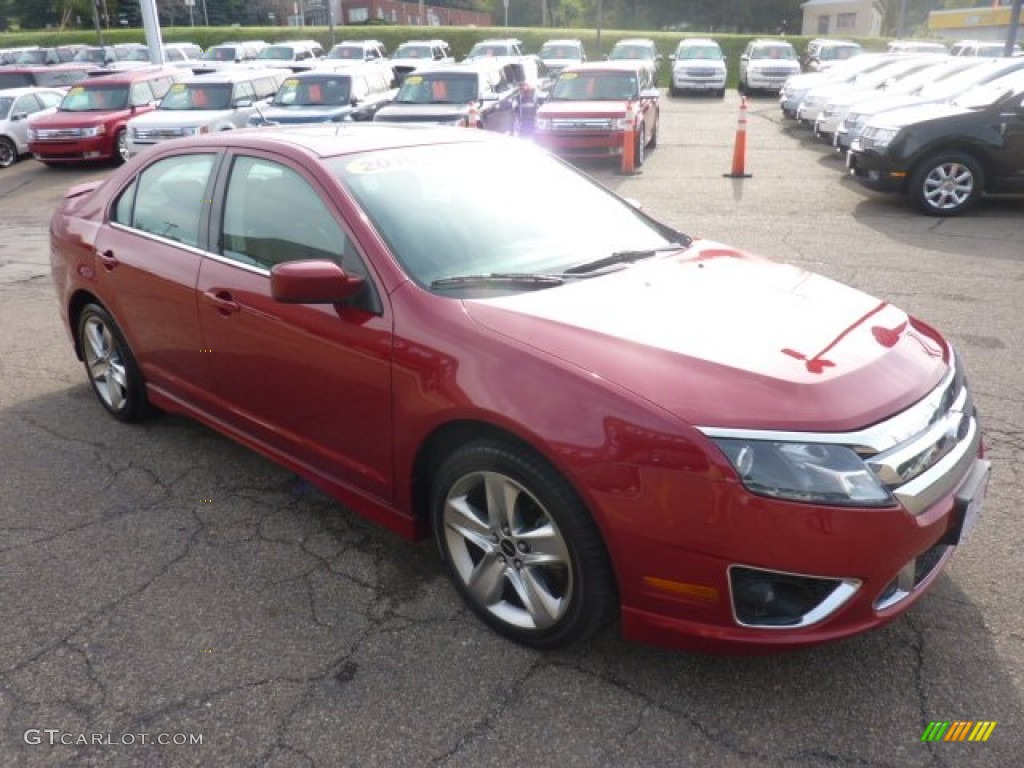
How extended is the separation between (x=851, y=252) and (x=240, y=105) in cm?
1151

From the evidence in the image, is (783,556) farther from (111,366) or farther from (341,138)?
(111,366)

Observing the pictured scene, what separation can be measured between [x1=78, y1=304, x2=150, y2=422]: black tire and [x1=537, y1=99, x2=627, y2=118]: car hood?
10.0 meters

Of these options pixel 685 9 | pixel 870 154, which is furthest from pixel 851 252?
pixel 685 9

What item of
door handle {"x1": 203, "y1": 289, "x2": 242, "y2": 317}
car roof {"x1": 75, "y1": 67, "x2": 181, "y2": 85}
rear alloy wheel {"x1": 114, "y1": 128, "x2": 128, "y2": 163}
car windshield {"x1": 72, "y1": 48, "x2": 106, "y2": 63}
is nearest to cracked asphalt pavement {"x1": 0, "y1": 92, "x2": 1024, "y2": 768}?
door handle {"x1": 203, "y1": 289, "x2": 242, "y2": 317}

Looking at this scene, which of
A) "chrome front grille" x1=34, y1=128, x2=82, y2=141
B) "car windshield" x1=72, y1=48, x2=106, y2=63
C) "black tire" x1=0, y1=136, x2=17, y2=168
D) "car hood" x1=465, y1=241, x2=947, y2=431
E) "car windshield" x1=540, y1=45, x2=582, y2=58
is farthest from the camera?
"car windshield" x1=72, y1=48, x2=106, y2=63

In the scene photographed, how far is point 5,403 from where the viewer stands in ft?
16.6

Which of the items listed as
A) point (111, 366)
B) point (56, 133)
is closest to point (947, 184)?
point (111, 366)

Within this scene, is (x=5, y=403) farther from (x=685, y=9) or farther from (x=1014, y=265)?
(x=685, y=9)

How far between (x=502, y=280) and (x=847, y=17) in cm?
6788

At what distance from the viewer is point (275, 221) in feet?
11.5

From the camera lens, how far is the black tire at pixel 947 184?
988 cm

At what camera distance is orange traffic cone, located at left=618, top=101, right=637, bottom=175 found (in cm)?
1318

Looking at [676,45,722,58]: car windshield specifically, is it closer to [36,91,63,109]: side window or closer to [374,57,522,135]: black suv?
[374,57,522,135]: black suv

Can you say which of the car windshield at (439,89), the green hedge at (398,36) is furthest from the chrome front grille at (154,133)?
the green hedge at (398,36)
